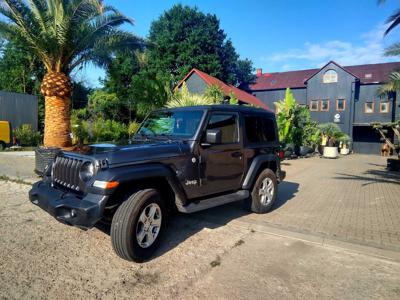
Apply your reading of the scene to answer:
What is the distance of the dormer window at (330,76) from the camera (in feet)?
111

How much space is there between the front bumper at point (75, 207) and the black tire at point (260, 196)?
3.17m

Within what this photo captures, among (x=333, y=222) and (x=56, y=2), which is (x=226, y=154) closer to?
(x=333, y=222)

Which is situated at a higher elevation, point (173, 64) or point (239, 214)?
point (173, 64)

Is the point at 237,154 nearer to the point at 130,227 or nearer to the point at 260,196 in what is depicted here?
the point at 260,196

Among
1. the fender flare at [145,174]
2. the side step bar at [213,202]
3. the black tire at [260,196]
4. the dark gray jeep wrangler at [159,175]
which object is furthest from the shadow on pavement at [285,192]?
the fender flare at [145,174]

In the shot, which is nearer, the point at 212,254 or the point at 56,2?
the point at 212,254

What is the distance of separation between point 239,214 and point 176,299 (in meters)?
3.14

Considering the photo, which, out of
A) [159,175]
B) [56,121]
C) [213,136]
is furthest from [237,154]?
[56,121]

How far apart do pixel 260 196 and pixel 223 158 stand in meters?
1.44

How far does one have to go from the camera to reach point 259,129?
20.4ft

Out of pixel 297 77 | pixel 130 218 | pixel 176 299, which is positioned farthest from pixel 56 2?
pixel 297 77

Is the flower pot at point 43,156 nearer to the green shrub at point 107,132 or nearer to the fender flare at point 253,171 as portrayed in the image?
the fender flare at point 253,171

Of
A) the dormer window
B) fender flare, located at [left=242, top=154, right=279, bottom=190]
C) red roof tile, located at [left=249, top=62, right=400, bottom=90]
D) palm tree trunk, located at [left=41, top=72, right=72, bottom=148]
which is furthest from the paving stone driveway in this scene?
red roof tile, located at [left=249, top=62, right=400, bottom=90]

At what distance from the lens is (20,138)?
791 inches
